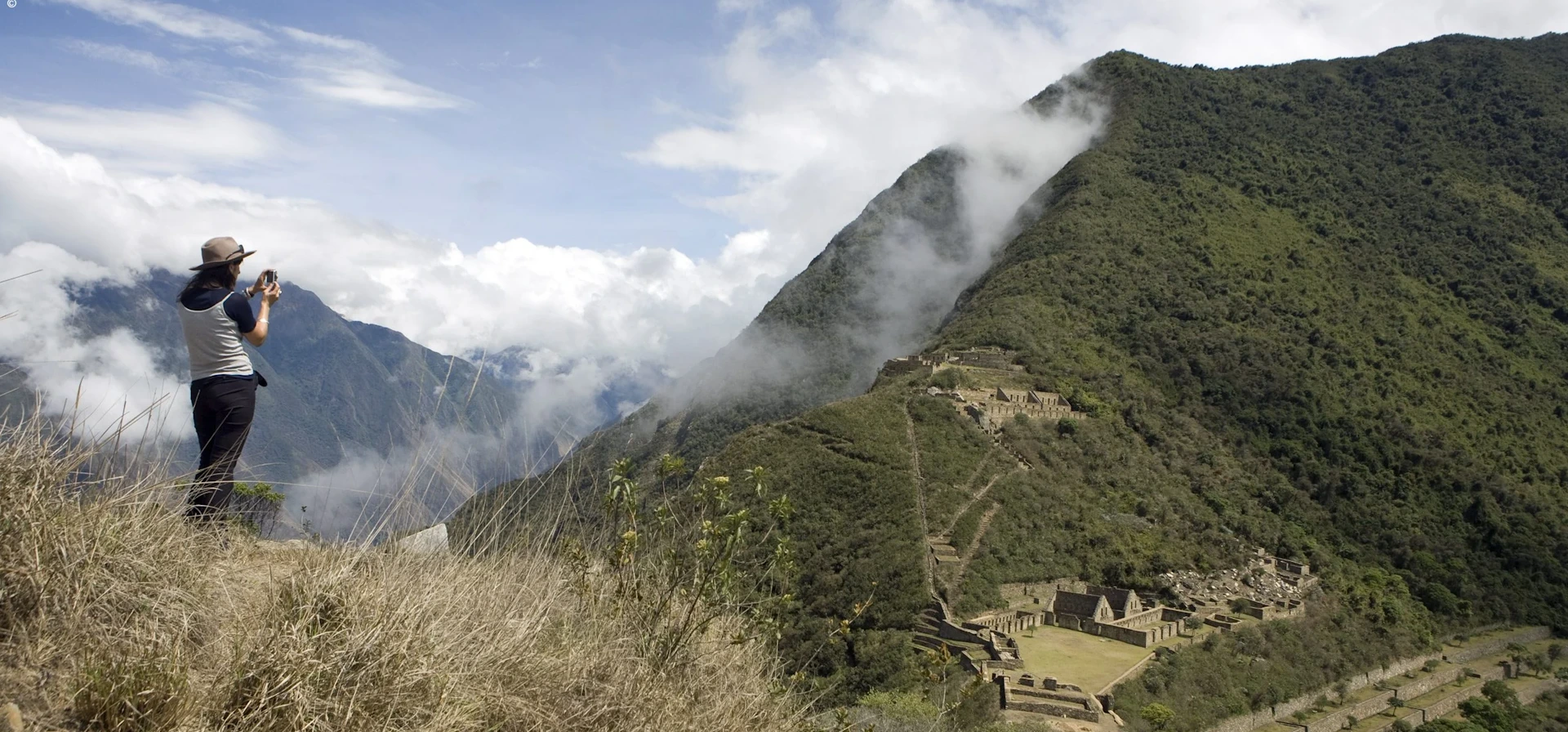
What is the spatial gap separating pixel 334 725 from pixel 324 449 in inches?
171

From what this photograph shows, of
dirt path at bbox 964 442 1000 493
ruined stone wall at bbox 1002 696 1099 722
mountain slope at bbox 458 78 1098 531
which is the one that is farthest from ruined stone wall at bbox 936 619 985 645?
mountain slope at bbox 458 78 1098 531

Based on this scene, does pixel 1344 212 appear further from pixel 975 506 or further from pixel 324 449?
pixel 324 449

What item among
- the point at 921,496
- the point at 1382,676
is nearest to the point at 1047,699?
the point at 921,496

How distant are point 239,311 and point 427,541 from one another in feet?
4.24

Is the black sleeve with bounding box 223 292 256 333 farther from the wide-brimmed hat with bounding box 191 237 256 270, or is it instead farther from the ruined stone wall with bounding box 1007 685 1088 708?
the ruined stone wall with bounding box 1007 685 1088 708

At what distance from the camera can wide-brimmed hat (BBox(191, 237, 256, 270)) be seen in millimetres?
4273

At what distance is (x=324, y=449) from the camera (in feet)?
21.6

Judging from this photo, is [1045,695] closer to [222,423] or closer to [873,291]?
[222,423]

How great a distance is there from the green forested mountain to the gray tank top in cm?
154

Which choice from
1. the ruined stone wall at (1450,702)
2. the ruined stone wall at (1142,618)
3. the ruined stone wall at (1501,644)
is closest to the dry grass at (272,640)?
the ruined stone wall at (1142,618)

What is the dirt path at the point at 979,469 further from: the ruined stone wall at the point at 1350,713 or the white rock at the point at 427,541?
the white rock at the point at 427,541

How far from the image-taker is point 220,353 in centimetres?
422

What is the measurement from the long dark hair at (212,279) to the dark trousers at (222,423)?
42 centimetres

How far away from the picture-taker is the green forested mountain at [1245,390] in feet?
92.0
